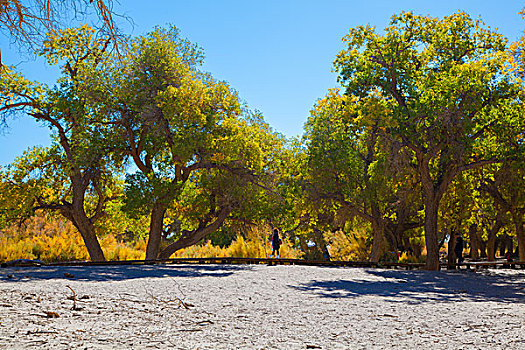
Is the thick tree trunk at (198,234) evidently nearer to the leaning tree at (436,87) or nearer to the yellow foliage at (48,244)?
the yellow foliage at (48,244)

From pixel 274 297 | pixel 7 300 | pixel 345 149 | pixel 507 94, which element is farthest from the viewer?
pixel 345 149

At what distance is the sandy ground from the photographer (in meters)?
4.83

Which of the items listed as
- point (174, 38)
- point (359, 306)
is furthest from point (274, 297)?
point (174, 38)

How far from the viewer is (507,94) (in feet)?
55.2

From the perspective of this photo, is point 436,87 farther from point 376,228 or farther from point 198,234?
point 198,234

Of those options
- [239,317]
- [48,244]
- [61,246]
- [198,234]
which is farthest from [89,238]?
[239,317]

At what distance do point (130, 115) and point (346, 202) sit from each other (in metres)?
10.5

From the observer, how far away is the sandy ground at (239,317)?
4.83 m

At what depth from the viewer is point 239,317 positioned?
20.6 feet

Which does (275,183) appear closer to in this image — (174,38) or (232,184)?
(232,184)

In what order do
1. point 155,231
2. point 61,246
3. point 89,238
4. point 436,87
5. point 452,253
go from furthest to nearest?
point 452,253, point 61,246, point 155,231, point 89,238, point 436,87

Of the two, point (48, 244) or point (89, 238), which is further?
point (48, 244)

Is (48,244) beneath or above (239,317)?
above

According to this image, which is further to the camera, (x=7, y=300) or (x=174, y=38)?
(x=174, y=38)
